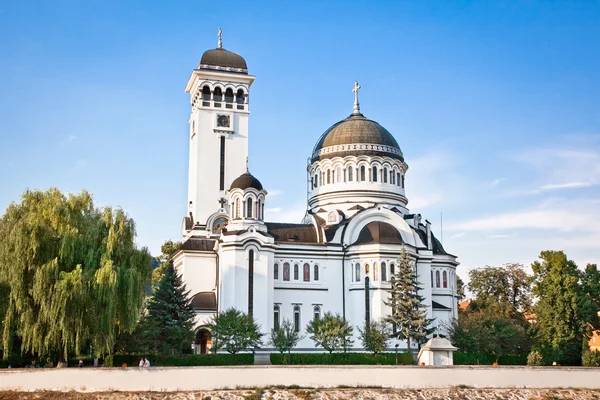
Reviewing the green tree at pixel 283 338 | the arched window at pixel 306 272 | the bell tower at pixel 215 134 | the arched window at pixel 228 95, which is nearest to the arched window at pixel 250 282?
the green tree at pixel 283 338

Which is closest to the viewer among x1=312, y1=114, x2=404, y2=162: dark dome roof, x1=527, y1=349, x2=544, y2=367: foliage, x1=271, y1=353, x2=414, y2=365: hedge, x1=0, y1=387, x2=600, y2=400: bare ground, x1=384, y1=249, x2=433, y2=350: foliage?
x1=0, y1=387, x2=600, y2=400: bare ground

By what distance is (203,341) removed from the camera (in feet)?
149

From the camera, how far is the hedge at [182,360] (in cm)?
3594

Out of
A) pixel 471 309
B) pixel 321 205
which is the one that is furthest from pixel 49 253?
pixel 471 309

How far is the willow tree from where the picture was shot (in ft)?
97.3

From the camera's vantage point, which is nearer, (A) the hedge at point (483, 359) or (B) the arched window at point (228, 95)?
(A) the hedge at point (483, 359)

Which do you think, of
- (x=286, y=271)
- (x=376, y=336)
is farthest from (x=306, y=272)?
(x=376, y=336)

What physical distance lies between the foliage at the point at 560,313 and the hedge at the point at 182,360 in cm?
1768

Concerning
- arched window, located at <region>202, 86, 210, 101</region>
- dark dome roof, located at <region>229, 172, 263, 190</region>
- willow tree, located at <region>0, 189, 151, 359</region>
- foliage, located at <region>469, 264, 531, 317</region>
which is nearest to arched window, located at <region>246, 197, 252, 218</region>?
dark dome roof, located at <region>229, 172, 263, 190</region>

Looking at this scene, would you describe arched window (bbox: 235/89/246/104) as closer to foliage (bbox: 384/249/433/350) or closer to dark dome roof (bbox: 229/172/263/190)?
dark dome roof (bbox: 229/172/263/190)

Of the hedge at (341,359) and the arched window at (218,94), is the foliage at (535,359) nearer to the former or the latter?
the hedge at (341,359)

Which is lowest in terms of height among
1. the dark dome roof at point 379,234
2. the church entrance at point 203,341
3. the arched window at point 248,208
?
the church entrance at point 203,341

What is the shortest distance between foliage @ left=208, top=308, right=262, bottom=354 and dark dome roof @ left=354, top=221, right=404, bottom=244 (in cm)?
1005

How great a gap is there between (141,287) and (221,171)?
20053 mm
